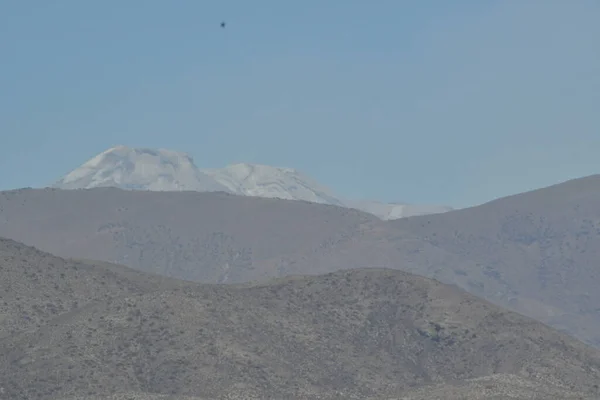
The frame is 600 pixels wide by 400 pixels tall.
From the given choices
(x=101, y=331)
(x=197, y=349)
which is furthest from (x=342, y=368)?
(x=101, y=331)

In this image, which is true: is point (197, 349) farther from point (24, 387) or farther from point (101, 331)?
point (24, 387)

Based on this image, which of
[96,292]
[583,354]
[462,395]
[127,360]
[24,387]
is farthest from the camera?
[96,292]

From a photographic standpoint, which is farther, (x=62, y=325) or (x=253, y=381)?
(x=62, y=325)

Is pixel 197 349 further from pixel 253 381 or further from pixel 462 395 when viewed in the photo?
pixel 462 395

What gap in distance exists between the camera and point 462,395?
103500 mm

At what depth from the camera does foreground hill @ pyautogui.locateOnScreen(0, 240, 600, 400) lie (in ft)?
382

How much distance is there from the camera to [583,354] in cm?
14125

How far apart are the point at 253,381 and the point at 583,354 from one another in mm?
41964

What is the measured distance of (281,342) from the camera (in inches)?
5197

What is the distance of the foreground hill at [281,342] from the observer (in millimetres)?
116312

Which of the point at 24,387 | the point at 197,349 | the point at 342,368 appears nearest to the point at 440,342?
the point at 342,368

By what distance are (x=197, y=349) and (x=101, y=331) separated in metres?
9.69

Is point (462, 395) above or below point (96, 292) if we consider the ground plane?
below

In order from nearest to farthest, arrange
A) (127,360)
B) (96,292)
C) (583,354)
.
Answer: (127,360)
(583,354)
(96,292)
